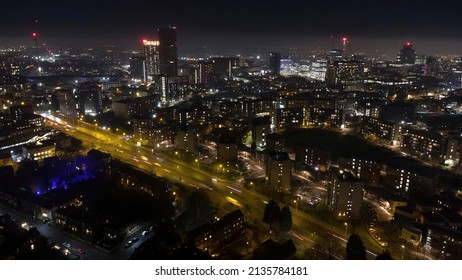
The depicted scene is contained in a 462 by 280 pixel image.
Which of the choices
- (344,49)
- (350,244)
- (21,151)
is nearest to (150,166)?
(21,151)

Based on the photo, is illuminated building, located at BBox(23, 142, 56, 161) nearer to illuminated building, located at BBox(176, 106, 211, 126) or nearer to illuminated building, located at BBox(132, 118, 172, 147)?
illuminated building, located at BBox(132, 118, 172, 147)

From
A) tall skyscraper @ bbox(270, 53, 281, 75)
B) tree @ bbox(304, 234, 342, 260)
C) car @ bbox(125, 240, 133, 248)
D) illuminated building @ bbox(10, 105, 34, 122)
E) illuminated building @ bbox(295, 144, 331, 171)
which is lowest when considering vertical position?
car @ bbox(125, 240, 133, 248)

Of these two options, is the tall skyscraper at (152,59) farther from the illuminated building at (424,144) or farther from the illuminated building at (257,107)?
the illuminated building at (424,144)

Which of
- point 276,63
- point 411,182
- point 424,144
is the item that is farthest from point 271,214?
point 276,63

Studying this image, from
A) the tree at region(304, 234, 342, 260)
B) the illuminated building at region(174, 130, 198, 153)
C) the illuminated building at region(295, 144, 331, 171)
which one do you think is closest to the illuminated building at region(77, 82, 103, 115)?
the illuminated building at region(174, 130, 198, 153)

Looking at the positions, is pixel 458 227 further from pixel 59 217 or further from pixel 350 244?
pixel 59 217

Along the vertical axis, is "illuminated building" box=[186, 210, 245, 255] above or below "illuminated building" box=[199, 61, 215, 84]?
below
